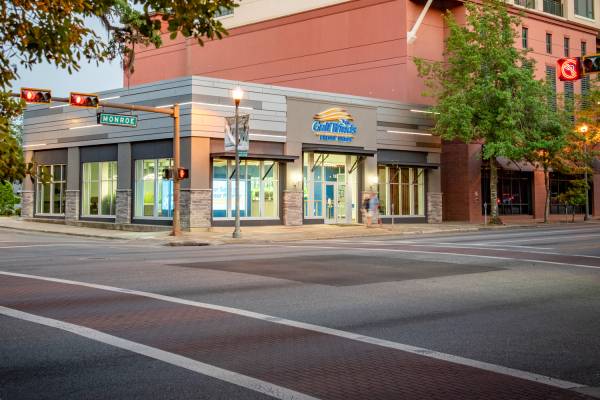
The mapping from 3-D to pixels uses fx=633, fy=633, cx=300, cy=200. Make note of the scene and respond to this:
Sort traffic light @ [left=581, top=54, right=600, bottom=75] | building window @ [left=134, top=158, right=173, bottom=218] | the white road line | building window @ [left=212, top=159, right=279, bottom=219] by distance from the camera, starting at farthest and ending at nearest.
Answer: building window @ [left=134, top=158, right=173, bottom=218]
building window @ [left=212, top=159, right=279, bottom=219]
traffic light @ [left=581, top=54, right=600, bottom=75]
the white road line

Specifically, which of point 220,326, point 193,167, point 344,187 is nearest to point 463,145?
point 344,187

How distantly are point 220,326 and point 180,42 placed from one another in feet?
166

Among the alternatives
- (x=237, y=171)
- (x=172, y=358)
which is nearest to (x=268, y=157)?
(x=237, y=171)

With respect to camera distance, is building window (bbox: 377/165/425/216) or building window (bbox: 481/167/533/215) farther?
building window (bbox: 481/167/533/215)

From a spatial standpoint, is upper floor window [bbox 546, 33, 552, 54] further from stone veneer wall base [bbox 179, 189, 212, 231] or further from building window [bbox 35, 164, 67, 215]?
building window [bbox 35, 164, 67, 215]

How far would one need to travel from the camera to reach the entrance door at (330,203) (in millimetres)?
38031

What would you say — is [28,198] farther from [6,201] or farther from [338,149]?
[338,149]

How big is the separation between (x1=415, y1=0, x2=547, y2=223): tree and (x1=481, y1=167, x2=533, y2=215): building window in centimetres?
811

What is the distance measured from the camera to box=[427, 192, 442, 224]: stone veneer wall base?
139ft

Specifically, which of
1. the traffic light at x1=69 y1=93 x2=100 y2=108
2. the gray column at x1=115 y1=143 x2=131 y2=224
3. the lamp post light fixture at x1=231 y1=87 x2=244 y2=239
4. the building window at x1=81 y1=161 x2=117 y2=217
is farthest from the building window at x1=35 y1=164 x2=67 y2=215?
the lamp post light fixture at x1=231 y1=87 x2=244 y2=239

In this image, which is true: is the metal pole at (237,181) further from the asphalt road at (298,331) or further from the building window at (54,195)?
the building window at (54,195)

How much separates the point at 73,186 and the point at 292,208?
14.4 metres

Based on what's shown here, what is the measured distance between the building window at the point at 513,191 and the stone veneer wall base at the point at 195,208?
23025 millimetres

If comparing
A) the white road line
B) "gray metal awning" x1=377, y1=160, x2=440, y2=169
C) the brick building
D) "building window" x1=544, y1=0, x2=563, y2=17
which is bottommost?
the white road line
